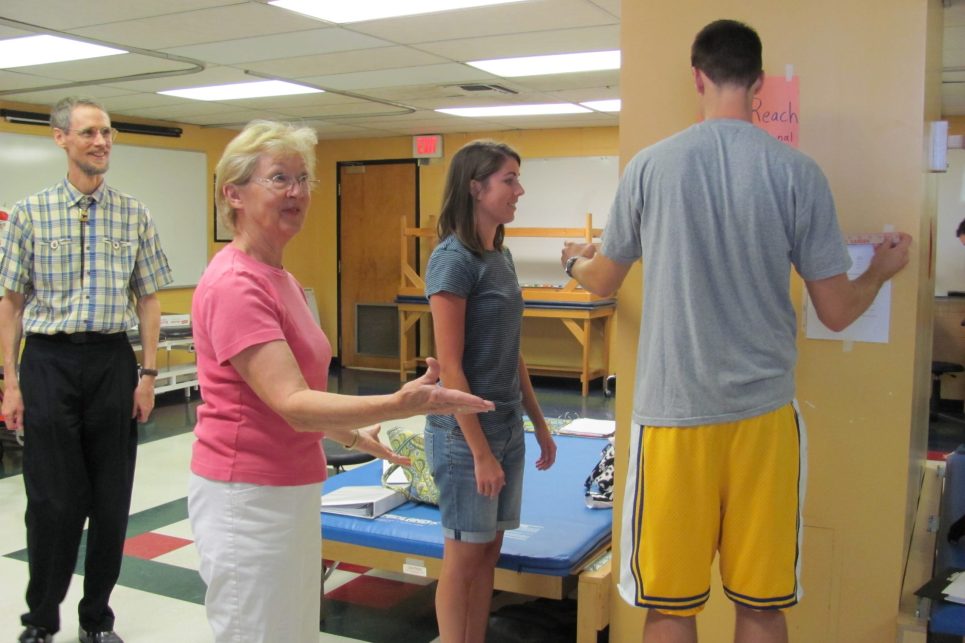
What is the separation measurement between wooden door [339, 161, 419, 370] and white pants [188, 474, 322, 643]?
26.4 ft

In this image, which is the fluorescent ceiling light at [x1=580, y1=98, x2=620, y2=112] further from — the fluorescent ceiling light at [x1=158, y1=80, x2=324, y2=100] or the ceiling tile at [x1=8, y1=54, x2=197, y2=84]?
the ceiling tile at [x1=8, y1=54, x2=197, y2=84]

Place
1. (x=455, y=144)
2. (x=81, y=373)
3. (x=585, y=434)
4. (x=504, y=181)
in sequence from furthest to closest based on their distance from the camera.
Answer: (x=455, y=144) → (x=585, y=434) → (x=81, y=373) → (x=504, y=181)

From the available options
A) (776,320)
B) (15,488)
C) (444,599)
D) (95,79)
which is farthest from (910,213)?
(95,79)

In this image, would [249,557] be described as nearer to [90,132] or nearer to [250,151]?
[250,151]

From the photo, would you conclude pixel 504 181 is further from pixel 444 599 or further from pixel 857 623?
pixel 857 623

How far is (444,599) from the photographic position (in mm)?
2299

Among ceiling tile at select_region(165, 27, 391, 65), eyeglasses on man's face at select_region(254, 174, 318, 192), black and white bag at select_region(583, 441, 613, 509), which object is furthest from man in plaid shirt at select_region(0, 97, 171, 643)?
ceiling tile at select_region(165, 27, 391, 65)

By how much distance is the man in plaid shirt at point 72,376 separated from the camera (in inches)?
110

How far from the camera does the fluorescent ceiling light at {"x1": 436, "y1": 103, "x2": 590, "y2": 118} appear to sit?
740 centimetres

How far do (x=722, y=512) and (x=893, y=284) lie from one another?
837mm

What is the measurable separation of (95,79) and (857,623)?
19.3 ft

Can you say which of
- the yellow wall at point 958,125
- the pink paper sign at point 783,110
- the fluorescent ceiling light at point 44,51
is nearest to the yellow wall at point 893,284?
the pink paper sign at point 783,110

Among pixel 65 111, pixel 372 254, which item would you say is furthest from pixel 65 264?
pixel 372 254

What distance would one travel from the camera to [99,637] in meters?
2.87
